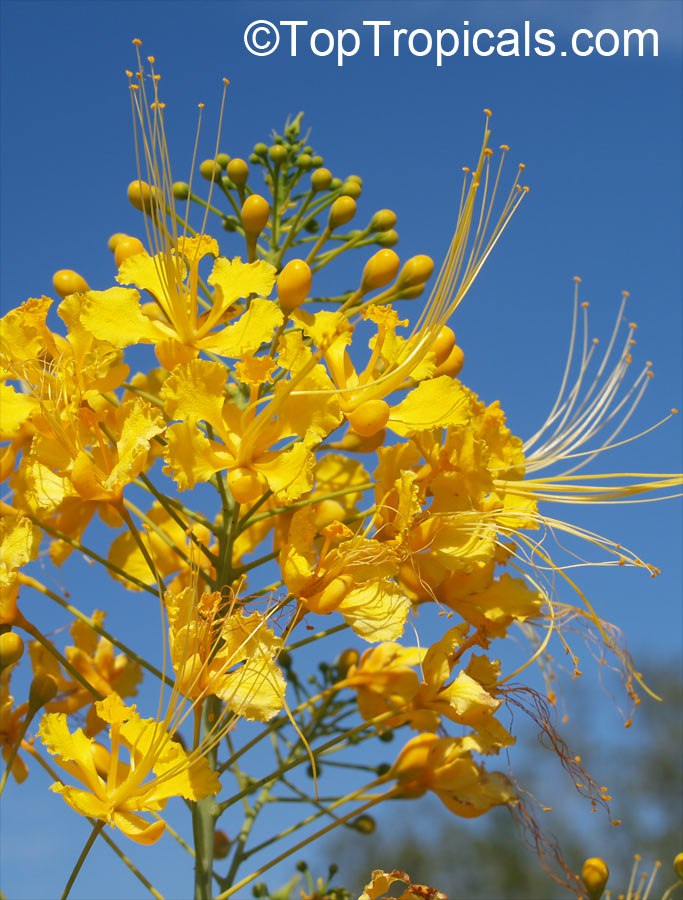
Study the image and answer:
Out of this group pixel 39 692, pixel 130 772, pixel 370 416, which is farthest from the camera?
pixel 39 692

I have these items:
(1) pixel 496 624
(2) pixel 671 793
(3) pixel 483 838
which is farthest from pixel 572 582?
(2) pixel 671 793

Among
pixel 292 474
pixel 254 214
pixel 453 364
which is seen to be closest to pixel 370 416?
pixel 292 474

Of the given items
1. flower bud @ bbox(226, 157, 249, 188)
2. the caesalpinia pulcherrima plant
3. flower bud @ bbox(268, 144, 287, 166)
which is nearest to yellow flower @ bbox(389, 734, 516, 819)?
the caesalpinia pulcherrima plant

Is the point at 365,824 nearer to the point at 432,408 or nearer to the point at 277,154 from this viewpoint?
the point at 432,408

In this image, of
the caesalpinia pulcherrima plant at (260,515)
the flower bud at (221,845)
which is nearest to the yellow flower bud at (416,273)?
the caesalpinia pulcherrima plant at (260,515)

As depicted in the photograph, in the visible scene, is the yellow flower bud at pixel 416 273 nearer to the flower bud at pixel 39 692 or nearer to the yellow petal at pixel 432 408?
the yellow petal at pixel 432 408
